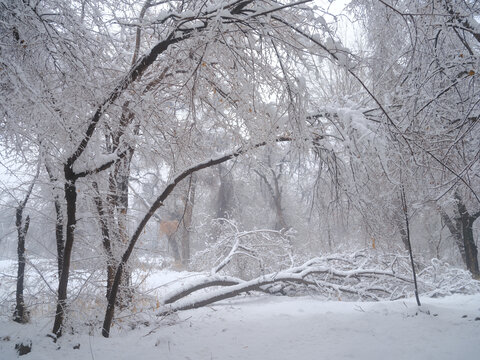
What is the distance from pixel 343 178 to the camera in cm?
423

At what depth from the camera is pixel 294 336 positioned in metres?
4.25

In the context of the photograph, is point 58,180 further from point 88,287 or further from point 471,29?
point 471,29

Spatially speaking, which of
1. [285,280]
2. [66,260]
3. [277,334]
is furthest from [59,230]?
[285,280]

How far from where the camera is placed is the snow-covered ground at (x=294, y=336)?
11.6 feet

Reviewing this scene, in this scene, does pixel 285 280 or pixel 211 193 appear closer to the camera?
pixel 285 280

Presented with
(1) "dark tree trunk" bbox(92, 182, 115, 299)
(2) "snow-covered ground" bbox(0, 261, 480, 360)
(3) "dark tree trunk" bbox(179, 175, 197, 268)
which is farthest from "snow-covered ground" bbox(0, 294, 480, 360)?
(3) "dark tree trunk" bbox(179, 175, 197, 268)

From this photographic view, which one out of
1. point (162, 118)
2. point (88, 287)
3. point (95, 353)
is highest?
point (162, 118)

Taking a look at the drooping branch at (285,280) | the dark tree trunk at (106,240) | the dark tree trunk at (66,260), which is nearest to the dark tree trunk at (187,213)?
the dark tree trunk at (106,240)

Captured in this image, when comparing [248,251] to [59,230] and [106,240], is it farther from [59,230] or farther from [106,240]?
[59,230]

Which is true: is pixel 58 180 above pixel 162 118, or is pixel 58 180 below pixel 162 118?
below

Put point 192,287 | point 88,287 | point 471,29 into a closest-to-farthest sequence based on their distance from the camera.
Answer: point 471,29 < point 88,287 < point 192,287

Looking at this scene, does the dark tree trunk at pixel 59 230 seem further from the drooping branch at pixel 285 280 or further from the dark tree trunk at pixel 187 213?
the drooping branch at pixel 285 280

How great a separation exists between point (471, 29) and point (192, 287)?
615 centimetres

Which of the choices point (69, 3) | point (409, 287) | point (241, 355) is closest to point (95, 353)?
point (241, 355)
